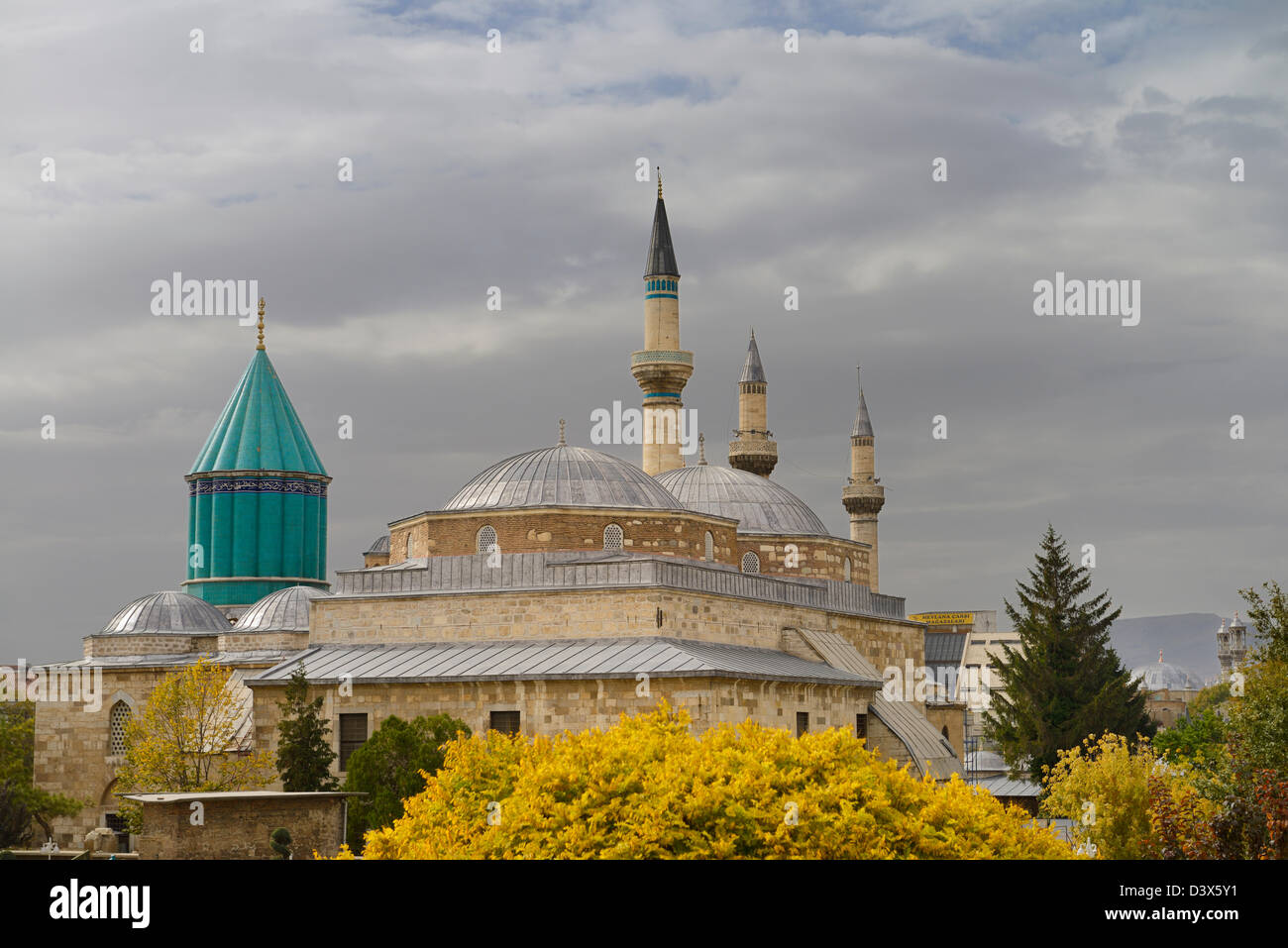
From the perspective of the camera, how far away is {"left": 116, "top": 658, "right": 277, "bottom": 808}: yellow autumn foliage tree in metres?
34.8

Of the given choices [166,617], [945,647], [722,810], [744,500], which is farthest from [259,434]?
[945,647]

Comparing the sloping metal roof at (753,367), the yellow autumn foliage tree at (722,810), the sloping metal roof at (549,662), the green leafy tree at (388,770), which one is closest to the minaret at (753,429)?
the sloping metal roof at (753,367)

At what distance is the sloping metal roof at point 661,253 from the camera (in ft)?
164

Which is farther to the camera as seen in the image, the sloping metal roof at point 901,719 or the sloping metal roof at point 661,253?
the sloping metal roof at point 661,253

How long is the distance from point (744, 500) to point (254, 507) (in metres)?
17.4

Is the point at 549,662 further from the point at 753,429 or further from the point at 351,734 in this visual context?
the point at 753,429

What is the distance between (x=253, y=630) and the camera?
42.0 meters

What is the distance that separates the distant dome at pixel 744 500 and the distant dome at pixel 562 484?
26.3ft

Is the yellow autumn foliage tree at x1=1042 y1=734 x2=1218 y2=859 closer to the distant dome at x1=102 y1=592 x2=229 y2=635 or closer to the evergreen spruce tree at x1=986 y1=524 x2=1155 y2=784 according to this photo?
the evergreen spruce tree at x1=986 y1=524 x2=1155 y2=784

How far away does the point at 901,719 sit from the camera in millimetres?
36438

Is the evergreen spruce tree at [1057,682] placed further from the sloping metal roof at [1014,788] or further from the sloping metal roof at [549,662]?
the sloping metal roof at [549,662]
